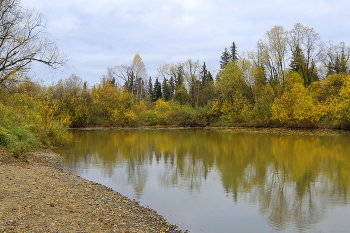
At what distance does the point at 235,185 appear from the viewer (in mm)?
12414

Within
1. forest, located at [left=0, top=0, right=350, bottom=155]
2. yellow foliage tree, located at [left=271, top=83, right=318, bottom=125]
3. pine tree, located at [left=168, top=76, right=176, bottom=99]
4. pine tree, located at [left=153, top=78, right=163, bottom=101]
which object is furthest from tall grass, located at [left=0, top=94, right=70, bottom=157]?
pine tree, located at [left=153, top=78, right=163, bottom=101]

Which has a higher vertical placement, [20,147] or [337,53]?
[337,53]

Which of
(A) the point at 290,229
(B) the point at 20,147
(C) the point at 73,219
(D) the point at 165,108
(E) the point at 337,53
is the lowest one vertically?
(A) the point at 290,229

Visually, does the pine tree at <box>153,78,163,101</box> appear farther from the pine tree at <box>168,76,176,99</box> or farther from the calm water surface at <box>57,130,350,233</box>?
the calm water surface at <box>57,130,350,233</box>

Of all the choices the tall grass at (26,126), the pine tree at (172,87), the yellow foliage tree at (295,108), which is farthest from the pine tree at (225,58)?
the tall grass at (26,126)

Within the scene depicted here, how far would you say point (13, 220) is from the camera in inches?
241

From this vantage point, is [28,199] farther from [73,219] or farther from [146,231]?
[146,231]

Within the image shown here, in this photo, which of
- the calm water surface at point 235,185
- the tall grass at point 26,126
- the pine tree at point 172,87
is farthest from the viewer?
the pine tree at point 172,87

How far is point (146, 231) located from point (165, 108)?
5134cm

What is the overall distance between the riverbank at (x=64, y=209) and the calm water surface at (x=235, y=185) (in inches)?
39.1

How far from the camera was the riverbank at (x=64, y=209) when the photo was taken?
631 cm

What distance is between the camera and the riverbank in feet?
20.7

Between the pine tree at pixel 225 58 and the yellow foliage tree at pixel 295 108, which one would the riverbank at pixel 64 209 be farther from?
the pine tree at pixel 225 58

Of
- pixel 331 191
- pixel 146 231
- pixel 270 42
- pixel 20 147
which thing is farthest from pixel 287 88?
pixel 146 231
